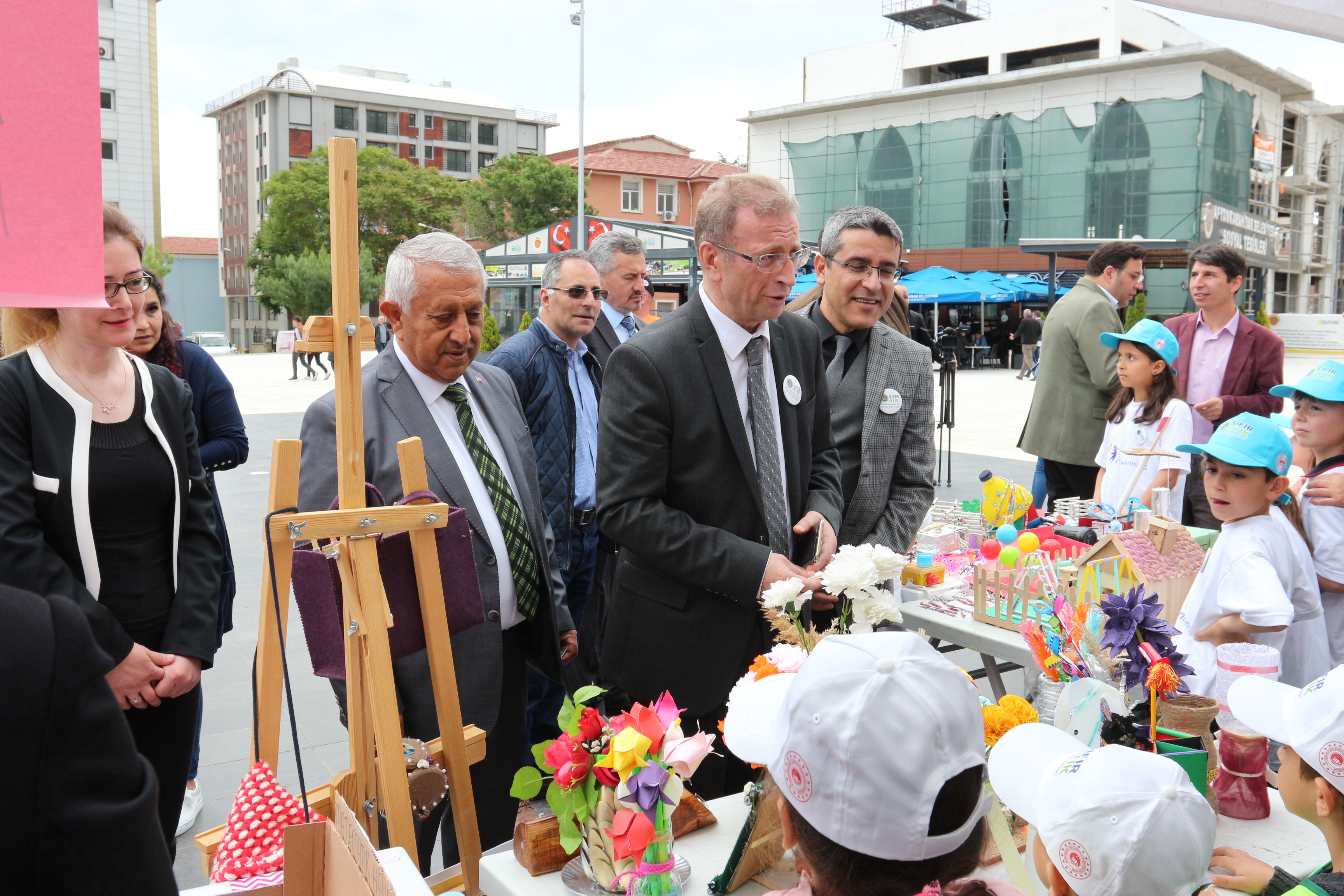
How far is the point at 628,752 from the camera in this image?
1.49 meters

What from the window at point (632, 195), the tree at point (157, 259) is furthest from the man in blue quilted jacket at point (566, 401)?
the window at point (632, 195)

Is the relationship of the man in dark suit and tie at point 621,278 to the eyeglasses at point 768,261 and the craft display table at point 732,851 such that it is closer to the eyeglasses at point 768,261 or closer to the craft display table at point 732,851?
the eyeglasses at point 768,261

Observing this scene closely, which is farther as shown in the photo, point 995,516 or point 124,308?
point 995,516

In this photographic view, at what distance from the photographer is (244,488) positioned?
29.4 ft

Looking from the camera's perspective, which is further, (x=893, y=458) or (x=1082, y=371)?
(x=1082, y=371)

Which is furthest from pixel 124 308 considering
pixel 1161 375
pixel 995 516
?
pixel 1161 375

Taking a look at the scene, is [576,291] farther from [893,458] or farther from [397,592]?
[397,592]

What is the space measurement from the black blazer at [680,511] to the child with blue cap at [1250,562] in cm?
120

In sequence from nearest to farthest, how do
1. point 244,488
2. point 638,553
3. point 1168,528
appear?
point 638,553
point 1168,528
point 244,488

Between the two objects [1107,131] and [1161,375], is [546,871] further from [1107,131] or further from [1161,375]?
[1107,131]

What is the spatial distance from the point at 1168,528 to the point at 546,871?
92.5 inches

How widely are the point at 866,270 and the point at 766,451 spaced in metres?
0.75

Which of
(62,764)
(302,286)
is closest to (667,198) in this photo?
(302,286)

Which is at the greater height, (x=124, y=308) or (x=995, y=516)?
(x=124, y=308)
